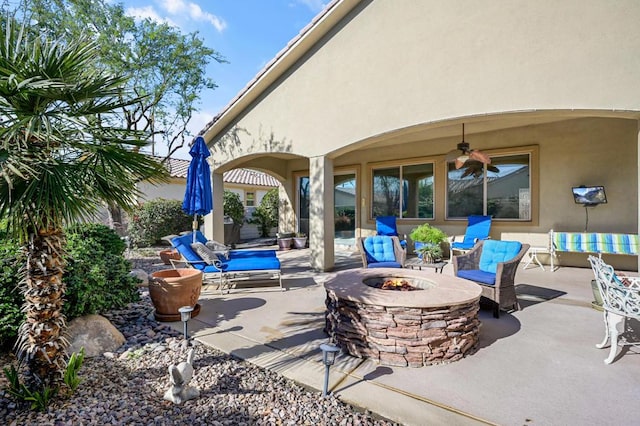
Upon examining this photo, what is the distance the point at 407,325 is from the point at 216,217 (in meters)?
8.08

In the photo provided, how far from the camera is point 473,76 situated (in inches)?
232

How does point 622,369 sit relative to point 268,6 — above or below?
below

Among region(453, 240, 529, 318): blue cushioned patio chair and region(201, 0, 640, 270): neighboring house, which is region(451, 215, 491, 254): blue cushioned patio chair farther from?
region(453, 240, 529, 318): blue cushioned patio chair

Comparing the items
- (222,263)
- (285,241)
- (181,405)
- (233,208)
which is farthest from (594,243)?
(233,208)

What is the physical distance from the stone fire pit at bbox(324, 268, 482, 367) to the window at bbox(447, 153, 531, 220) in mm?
6479

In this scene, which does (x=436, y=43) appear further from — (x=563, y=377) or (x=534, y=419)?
(x=534, y=419)

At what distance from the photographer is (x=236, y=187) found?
2042 cm

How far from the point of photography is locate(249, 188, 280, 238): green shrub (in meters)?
16.1

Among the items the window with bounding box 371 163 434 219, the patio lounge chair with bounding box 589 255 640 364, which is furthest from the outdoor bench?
the patio lounge chair with bounding box 589 255 640 364

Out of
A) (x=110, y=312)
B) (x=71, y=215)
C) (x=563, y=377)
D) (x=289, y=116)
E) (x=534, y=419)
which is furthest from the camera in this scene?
(x=289, y=116)

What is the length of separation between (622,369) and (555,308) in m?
1.96

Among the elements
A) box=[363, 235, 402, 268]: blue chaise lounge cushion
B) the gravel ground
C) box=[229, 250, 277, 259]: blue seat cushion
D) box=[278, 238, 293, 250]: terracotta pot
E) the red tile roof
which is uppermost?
the red tile roof

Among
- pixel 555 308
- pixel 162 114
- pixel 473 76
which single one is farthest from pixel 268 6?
pixel 555 308

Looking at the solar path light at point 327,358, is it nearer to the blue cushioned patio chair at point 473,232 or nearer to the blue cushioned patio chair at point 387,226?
the blue cushioned patio chair at point 473,232
